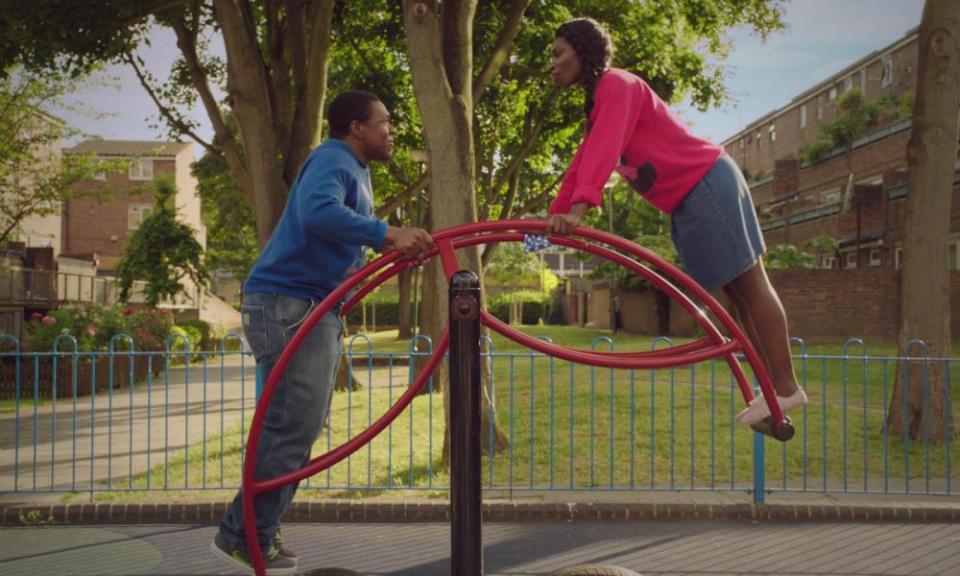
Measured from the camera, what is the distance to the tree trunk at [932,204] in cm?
948

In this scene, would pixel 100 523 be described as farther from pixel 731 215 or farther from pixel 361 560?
pixel 731 215

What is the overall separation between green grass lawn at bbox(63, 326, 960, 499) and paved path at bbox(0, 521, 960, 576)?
0.60m

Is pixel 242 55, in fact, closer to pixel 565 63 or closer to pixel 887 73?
pixel 565 63

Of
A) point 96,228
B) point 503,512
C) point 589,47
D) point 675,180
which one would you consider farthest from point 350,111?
point 96,228

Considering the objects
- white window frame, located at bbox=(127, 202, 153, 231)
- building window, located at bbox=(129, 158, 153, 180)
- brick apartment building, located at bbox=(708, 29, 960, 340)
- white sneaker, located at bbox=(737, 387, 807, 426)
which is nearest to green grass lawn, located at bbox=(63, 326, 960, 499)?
white sneaker, located at bbox=(737, 387, 807, 426)

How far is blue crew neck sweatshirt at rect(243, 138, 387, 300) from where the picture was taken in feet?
10.9

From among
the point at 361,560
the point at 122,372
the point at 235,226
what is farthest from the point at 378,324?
the point at 361,560

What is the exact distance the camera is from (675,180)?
346cm

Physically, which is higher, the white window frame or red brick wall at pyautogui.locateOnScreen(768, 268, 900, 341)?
the white window frame

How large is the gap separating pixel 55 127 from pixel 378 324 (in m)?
32.4

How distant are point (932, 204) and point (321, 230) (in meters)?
8.14

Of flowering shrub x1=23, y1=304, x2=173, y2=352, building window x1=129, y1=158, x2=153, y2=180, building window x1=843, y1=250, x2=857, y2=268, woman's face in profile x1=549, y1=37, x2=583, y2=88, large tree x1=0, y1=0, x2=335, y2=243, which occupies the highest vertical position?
building window x1=129, y1=158, x2=153, y2=180

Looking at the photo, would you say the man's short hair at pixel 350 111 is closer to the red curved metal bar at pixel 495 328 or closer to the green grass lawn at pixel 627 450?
the red curved metal bar at pixel 495 328

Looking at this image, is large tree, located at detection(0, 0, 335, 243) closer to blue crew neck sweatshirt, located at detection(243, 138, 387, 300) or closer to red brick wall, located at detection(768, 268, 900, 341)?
blue crew neck sweatshirt, located at detection(243, 138, 387, 300)
